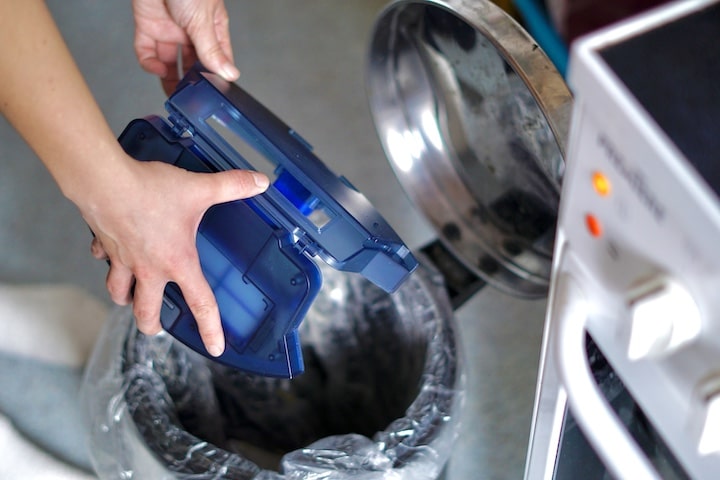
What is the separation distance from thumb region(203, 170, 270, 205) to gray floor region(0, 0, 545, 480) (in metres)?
0.44

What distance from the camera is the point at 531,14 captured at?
1088mm

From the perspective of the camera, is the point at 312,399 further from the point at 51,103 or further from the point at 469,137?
the point at 51,103

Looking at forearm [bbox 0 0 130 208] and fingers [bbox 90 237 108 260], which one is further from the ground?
forearm [bbox 0 0 130 208]

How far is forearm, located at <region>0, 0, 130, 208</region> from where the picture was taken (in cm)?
53

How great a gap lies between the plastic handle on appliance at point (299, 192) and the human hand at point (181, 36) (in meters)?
0.05

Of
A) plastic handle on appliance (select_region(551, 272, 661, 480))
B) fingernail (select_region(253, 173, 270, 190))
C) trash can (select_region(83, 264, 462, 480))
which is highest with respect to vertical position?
plastic handle on appliance (select_region(551, 272, 661, 480))

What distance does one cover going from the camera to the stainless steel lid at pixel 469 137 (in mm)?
752

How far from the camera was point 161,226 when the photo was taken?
1.93 ft

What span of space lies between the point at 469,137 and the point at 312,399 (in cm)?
32

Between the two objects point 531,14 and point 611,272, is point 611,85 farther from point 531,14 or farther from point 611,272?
point 531,14

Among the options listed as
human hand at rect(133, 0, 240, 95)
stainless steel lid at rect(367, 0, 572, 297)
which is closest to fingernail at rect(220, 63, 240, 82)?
human hand at rect(133, 0, 240, 95)

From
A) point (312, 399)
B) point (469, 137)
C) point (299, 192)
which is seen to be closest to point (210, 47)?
point (299, 192)

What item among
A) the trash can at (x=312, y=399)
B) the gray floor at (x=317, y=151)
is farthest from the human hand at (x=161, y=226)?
the gray floor at (x=317, y=151)

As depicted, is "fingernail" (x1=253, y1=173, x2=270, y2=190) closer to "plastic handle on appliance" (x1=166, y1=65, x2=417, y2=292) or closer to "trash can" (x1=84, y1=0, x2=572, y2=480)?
"plastic handle on appliance" (x1=166, y1=65, x2=417, y2=292)
